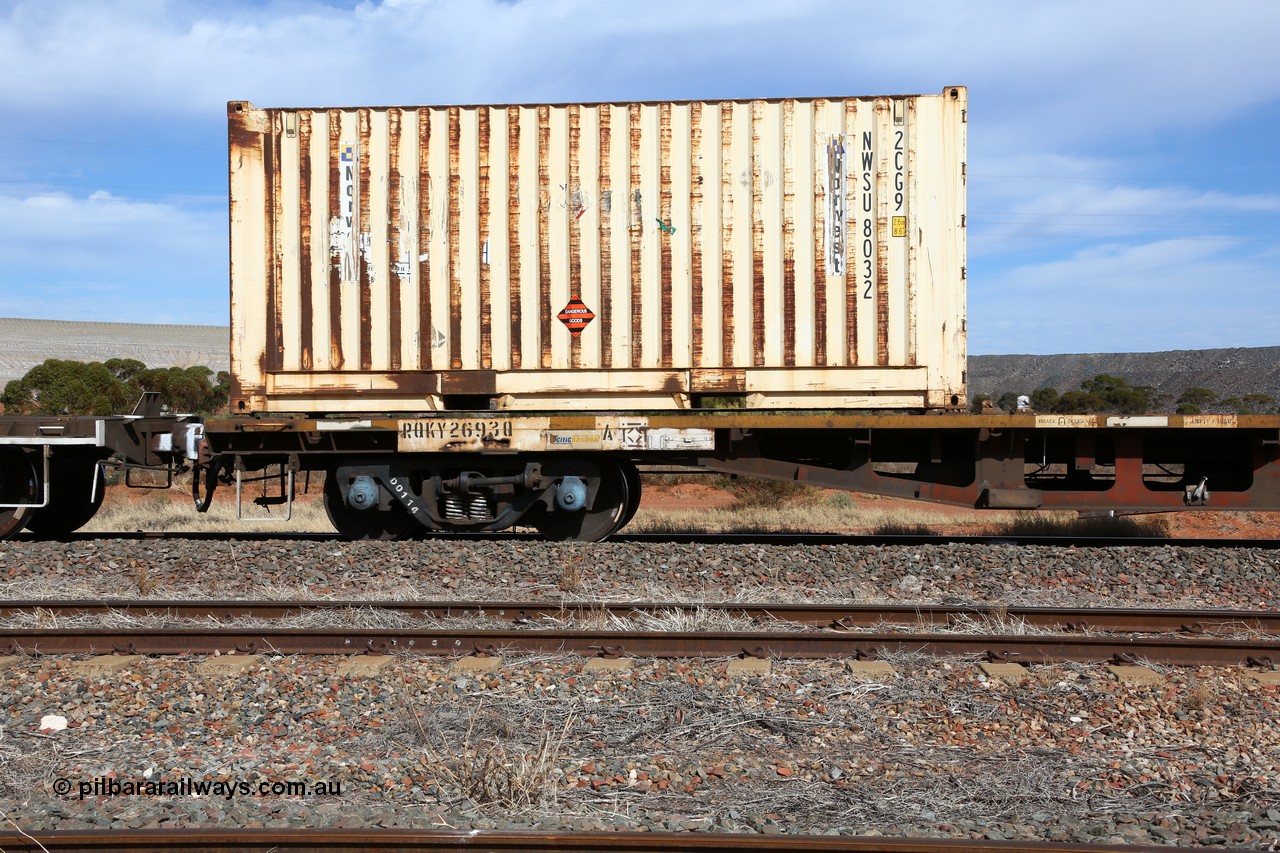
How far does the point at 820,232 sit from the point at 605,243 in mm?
1936

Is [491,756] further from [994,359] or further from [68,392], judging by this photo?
[994,359]

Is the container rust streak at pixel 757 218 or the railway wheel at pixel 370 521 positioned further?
the railway wheel at pixel 370 521

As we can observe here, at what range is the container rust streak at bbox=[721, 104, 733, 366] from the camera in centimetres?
888

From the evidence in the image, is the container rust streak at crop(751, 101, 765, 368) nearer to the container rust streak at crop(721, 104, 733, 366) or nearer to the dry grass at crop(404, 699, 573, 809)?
the container rust streak at crop(721, 104, 733, 366)

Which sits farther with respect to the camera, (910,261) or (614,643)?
(910,261)

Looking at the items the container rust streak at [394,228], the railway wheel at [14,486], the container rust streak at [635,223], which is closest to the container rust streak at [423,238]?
the container rust streak at [394,228]

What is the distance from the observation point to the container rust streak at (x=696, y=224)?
8.88 m

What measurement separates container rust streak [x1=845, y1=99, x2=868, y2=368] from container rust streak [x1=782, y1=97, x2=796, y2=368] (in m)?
0.47

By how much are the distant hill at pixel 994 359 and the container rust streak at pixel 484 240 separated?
144 ft

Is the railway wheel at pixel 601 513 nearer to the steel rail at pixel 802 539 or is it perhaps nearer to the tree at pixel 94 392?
the steel rail at pixel 802 539

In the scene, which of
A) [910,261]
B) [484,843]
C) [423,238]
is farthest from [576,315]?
[484,843]

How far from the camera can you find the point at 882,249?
884 cm

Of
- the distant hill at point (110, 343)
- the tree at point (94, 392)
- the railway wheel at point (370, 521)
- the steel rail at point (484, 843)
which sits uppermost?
the distant hill at point (110, 343)

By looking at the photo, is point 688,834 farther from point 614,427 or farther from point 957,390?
point 957,390
